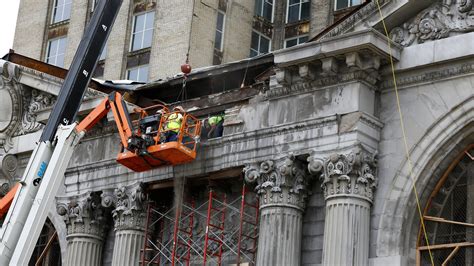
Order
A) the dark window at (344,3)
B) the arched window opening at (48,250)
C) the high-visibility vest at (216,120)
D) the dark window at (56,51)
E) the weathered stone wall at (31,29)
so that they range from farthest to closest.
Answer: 1. the weathered stone wall at (31,29)
2. the dark window at (56,51)
3. the dark window at (344,3)
4. the arched window opening at (48,250)
5. the high-visibility vest at (216,120)

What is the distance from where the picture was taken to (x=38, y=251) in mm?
40031

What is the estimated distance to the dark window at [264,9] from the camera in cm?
5754

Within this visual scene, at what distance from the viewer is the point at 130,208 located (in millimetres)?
35812

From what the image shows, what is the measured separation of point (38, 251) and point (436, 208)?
14622 millimetres

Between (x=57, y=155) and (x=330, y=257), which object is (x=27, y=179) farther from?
(x=330, y=257)

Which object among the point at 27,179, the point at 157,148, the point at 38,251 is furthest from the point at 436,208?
the point at 38,251

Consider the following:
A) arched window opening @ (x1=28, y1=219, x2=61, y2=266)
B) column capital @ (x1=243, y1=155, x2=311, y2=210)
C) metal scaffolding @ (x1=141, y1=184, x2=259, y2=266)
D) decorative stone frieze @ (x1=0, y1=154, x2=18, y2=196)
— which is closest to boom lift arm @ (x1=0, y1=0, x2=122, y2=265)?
metal scaffolding @ (x1=141, y1=184, x2=259, y2=266)

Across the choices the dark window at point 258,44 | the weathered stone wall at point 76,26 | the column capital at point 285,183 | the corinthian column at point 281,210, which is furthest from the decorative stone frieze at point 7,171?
the weathered stone wall at point 76,26

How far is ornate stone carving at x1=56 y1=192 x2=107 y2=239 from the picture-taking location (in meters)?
37.0

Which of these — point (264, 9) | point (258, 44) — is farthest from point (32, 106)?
point (264, 9)

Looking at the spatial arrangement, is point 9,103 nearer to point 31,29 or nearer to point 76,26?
point 76,26

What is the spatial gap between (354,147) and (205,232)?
5522 mm

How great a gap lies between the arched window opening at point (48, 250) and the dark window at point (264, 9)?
2049 cm

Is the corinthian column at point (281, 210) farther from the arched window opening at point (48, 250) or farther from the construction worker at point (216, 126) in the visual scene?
the arched window opening at point (48, 250)
